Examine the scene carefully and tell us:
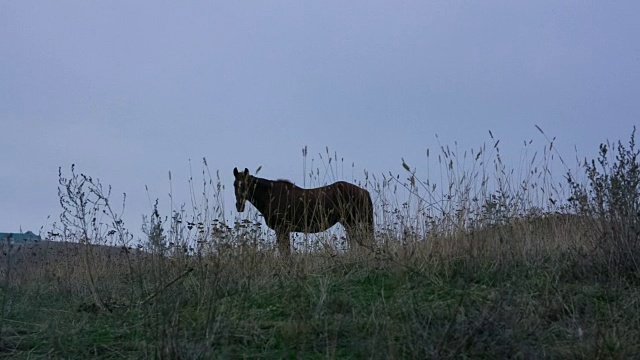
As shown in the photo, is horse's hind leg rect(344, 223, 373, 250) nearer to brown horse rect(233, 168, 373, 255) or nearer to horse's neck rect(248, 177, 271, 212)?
brown horse rect(233, 168, 373, 255)

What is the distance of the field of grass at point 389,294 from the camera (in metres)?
3.65

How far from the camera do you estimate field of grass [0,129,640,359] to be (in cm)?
365

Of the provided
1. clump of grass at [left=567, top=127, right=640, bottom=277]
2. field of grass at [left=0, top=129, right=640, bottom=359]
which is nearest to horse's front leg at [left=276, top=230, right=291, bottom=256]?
field of grass at [left=0, top=129, right=640, bottom=359]

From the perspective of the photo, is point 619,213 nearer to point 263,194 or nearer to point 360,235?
point 360,235

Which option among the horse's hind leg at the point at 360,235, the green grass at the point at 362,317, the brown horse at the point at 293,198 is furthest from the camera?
the brown horse at the point at 293,198

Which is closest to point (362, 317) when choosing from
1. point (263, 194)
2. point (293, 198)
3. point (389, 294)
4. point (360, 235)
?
point (389, 294)

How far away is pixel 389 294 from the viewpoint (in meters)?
4.83

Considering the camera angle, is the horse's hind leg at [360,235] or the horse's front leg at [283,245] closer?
the horse's hind leg at [360,235]

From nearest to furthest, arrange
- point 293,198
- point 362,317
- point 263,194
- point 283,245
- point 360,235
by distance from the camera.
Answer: point 362,317
point 360,235
point 283,245
point 293,198
point 263,194

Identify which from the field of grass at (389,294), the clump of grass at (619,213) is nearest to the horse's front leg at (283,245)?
the field of grass at (389,294)

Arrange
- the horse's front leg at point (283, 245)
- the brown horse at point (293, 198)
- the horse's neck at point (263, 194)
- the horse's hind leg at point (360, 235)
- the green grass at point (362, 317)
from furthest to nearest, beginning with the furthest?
the horse's neck at point (263, 194) < the brown horse at point (293, 198) < the horse's front leg at point (283, 245) < the horse's hind leg at point (360, 235) < the green grass at point (362, 317)

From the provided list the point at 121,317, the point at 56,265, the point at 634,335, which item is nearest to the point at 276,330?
the point at 121,317

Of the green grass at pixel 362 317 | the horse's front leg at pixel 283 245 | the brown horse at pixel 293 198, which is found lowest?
the green grass at pixel 362 317

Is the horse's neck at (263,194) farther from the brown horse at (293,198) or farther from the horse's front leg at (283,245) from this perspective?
the horse's front leg at (283,245)
